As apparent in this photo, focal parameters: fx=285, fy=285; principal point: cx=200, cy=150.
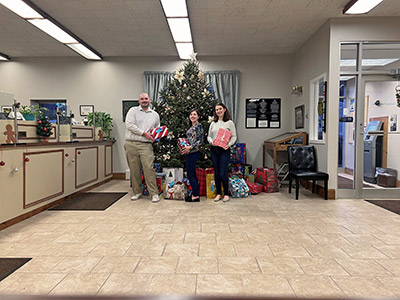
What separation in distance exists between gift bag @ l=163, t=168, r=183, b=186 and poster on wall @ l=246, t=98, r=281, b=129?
2515 millimetres

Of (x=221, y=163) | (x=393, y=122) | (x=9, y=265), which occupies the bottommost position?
(x=9, y=265)

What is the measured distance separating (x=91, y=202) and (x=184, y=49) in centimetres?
367

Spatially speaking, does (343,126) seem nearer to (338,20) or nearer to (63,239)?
(338,20)

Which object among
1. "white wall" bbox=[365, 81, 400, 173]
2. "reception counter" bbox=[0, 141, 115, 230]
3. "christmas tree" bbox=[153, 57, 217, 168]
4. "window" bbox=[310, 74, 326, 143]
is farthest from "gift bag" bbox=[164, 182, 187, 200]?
"white wall" bbox=[365, 81, 400, 173]

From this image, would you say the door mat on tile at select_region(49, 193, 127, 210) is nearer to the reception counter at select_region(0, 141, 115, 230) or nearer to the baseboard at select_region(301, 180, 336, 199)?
the reception counter at select_region(0, 141, 115, 230)

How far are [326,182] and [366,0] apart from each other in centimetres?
271

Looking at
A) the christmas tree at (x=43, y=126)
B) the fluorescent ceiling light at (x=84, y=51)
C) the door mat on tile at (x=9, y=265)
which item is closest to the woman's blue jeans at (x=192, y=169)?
the christmas tree at (x=43, y=126)

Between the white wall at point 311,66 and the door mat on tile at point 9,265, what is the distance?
172 inches

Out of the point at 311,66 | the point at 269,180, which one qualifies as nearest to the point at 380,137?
the point at 311,66

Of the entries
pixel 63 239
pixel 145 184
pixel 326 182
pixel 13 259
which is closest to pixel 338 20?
pixel 326 182

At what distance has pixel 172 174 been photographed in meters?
4.96

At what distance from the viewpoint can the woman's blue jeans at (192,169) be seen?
171 inches

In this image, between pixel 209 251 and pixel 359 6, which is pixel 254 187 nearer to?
pixel 209 251

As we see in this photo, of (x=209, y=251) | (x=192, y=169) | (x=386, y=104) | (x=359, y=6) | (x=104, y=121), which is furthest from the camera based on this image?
(x=104, y=121)
